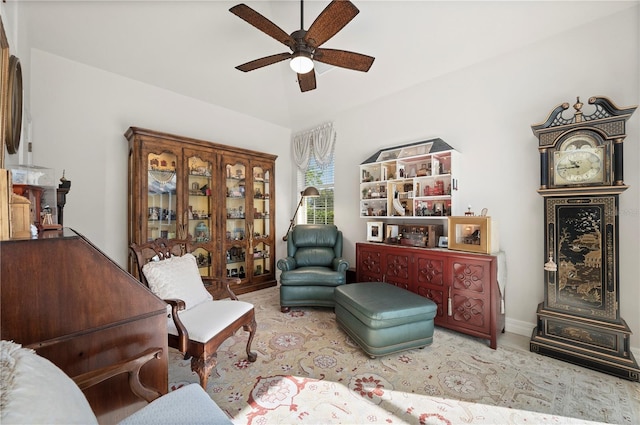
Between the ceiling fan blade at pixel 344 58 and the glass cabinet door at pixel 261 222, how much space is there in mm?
2359

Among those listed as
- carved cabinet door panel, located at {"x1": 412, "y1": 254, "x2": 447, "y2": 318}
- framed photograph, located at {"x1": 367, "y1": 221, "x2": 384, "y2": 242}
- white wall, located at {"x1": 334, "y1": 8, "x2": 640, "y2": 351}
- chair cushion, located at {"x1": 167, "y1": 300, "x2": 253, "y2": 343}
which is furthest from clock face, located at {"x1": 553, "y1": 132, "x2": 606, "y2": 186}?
chair cushion, located at {"x1": 167, "y1": 300, "x2": 253, "y2": 343}

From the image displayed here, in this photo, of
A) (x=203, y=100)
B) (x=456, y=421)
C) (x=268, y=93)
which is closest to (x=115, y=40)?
(x=203, y=100)

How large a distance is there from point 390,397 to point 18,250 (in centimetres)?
215

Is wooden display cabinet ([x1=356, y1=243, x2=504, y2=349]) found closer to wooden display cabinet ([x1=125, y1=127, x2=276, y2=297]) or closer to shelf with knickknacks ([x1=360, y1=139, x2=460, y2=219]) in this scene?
shelf with knickknacks ([x1=360, y1=139, x2=460, y2=219])

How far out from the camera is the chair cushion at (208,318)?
1760 mm

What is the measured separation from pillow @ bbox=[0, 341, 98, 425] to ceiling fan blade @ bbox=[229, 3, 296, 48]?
7.31 feet

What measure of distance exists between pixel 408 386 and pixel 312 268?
195cm

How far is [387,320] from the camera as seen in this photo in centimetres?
225

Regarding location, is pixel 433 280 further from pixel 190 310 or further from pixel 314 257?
pixel 190 310

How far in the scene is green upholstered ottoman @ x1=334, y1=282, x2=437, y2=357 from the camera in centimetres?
225

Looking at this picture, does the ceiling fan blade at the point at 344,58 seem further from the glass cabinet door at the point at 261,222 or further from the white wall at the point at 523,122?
the glass cabinet door at the point at 261,222

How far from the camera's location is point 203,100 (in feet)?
13.4

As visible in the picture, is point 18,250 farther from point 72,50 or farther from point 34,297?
point 72,50

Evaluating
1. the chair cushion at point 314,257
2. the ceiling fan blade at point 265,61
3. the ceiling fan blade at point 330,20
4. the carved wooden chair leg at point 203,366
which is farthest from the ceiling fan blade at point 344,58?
the carved wooden chair leg at point 203,366
